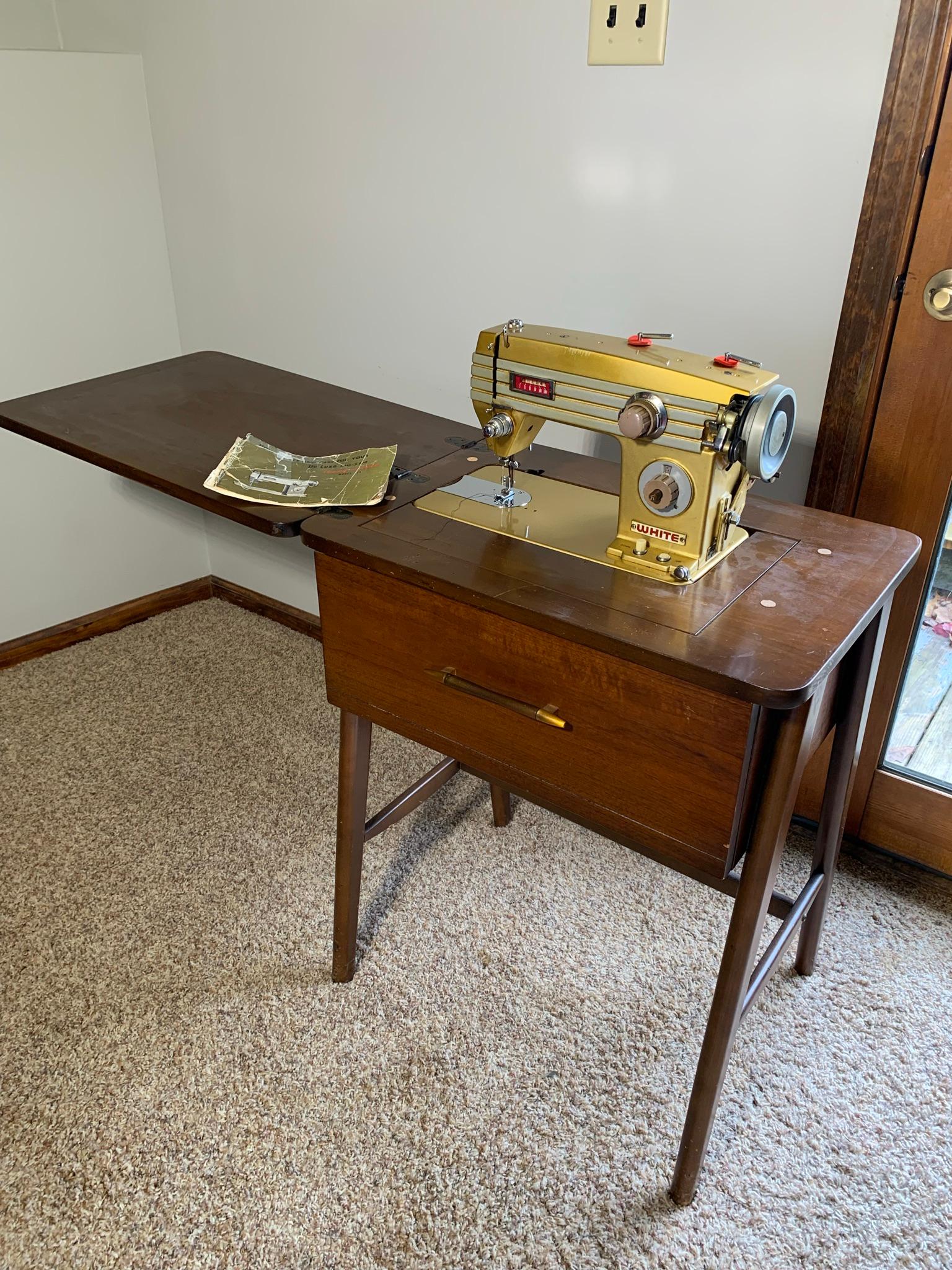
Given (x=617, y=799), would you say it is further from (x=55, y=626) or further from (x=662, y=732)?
(x=55, y=626)

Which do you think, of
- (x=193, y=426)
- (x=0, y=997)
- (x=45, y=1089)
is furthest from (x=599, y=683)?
(x=0, y=997)

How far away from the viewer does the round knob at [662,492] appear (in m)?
1.17

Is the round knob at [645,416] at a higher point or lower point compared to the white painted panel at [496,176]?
lower

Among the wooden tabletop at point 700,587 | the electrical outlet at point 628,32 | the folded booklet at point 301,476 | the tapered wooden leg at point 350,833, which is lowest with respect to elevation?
the tapered wooden leg at point 350,833

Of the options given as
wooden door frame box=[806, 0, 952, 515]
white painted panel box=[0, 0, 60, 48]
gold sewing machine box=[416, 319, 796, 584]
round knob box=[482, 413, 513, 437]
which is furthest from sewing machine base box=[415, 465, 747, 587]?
white painted panel box=[0, 0, 60, 48]

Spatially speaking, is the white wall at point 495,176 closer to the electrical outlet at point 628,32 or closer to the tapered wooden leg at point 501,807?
the electrical outlet at point 628,32

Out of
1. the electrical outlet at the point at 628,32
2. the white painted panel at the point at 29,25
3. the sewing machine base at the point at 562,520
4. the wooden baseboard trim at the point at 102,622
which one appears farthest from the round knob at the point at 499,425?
the white painted panel at the point at 29,25

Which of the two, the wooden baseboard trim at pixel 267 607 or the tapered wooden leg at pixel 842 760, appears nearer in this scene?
the tapered wooden leg at pixel 842 760

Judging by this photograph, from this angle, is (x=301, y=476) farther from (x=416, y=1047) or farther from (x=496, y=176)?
(x=416, y=1047)

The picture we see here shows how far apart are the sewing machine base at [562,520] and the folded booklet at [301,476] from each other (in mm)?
93

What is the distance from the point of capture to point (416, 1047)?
1576 mm

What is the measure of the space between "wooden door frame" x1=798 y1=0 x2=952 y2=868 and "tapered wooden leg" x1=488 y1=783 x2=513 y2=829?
609 millimetres

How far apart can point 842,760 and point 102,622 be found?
205 centimetres

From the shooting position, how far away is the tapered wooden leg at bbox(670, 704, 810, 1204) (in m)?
1.07
